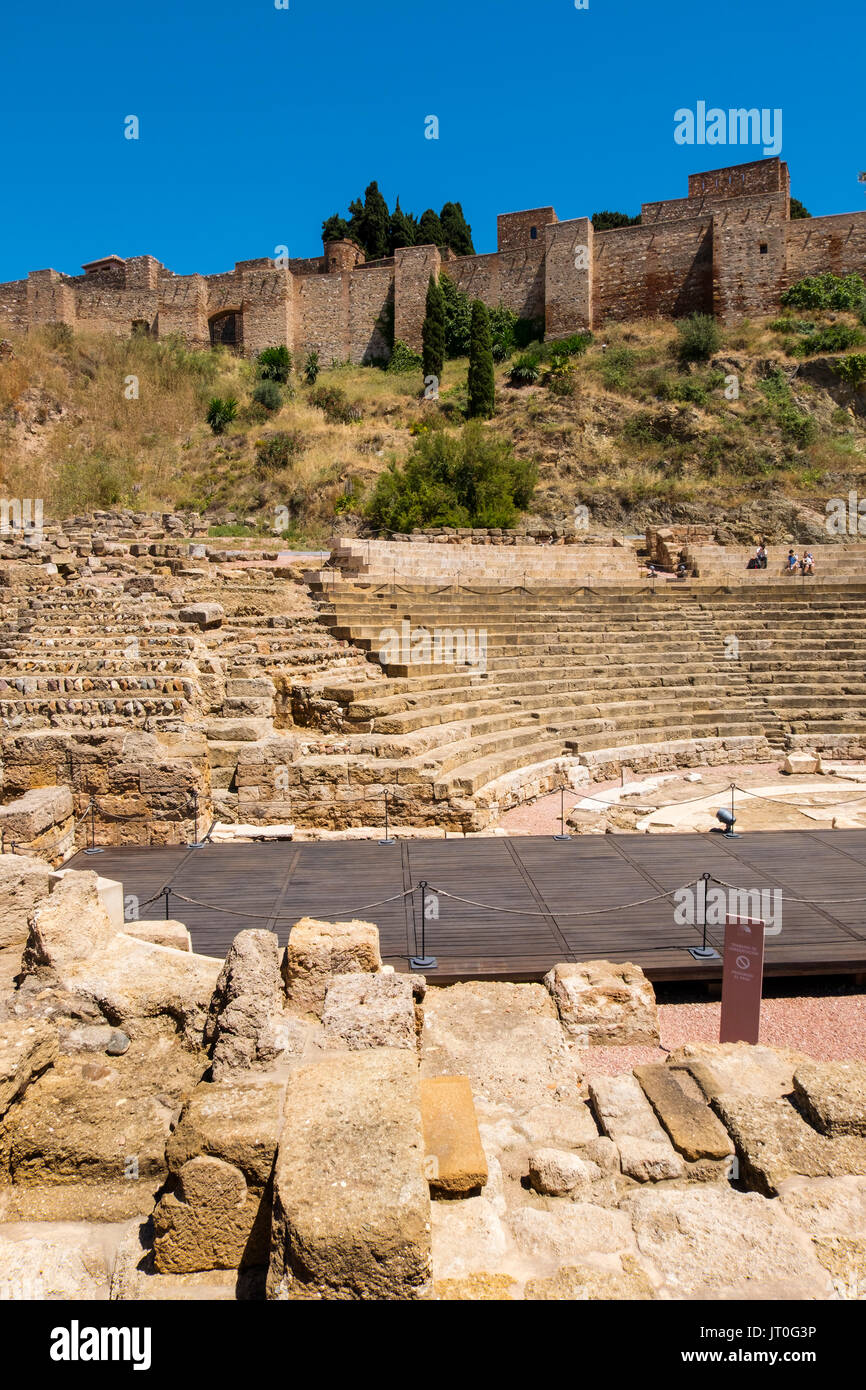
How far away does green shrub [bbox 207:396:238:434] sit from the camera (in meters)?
29.9

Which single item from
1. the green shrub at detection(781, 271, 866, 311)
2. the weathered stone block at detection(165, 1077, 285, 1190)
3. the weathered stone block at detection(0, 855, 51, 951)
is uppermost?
the green shrub at detection(781, 271, 866, 311)

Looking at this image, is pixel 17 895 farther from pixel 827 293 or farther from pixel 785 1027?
pixel 827 293

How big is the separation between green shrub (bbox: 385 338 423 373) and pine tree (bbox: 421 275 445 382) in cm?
117

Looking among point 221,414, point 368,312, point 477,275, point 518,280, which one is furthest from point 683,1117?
point 368,312

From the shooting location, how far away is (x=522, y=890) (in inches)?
224

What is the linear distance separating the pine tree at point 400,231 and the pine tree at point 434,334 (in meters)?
10.2

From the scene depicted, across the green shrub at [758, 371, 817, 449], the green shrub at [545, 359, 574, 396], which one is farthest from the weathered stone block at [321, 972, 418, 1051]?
the green shrub at [545, 359, 574, 396]

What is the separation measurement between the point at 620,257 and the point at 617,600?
2240cm

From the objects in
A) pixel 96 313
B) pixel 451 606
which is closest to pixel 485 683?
pixel 451 606

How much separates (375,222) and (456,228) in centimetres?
407

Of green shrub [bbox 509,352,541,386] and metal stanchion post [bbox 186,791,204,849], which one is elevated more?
green shrub [bbox 509,352,541,386]

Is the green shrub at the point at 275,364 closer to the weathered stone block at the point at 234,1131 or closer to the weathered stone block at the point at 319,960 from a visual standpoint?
the weathered stone block at the point at 319,960

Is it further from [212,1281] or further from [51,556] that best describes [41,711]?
[51,556]

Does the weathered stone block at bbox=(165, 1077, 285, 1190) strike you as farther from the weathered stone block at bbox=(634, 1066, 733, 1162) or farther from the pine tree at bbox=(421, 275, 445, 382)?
the pine tree at bbox=(421, 275, 445, 382)
